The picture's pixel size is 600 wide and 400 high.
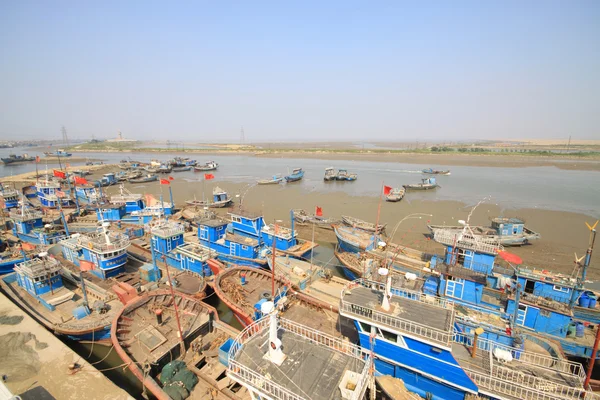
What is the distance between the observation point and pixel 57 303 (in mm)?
17531

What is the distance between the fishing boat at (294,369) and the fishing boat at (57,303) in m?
11.7

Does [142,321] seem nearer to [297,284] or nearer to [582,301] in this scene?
[297,284]

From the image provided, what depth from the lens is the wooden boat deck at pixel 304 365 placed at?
8.07 m

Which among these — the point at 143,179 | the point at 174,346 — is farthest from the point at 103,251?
the point at 143,179

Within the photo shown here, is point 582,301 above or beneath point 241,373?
beneath

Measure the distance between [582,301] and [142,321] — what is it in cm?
2738

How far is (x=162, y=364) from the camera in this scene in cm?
1353

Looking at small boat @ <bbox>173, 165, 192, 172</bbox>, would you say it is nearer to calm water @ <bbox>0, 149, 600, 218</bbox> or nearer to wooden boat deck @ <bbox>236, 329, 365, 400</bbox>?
calm water @ <bbox>0, 149, 600, 218</bbox>

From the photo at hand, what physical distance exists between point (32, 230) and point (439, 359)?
3889 cm

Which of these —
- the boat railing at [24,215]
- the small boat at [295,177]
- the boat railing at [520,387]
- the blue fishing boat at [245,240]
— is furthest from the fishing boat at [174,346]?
the small boat at [295,177]

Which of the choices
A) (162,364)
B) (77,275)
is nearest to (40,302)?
(77,275)

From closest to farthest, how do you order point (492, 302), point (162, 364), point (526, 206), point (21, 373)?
point (21, 373) < point (162, 364) < point (492, 302) < point (526, 206)

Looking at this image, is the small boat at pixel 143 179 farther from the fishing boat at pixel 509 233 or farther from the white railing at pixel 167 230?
the fishing boat at pixel 509 233

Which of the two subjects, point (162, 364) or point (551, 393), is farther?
point (162, 364)
